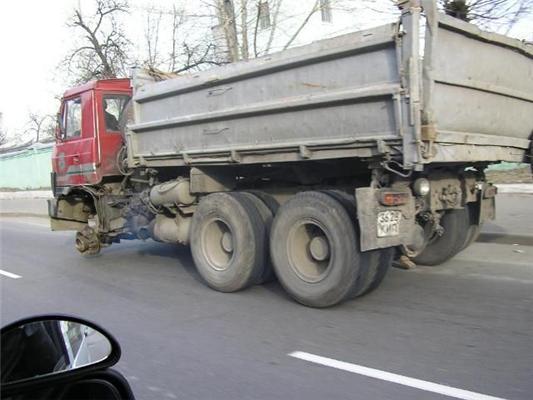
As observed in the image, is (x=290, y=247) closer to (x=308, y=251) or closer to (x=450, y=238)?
(x=308, y=251)

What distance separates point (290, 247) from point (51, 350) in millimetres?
4036

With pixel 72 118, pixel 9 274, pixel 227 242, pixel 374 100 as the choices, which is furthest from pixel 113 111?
pixel 374 100

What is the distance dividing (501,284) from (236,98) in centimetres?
365

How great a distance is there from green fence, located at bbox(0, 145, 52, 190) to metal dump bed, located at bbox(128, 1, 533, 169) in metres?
22.1

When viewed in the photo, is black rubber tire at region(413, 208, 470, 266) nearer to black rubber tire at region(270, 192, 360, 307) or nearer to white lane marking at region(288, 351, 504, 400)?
black rubber tire at region(270, 192, 360, 307)

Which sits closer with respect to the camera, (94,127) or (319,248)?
(319,248)

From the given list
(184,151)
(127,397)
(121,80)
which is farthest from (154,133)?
(127,397)

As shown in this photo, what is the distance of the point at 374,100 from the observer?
499cm

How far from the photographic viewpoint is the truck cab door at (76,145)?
28.8 feet

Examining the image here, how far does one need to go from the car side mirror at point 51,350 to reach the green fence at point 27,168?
1023 inches

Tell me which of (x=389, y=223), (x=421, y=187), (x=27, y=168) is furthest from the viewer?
(x=27, y=168)

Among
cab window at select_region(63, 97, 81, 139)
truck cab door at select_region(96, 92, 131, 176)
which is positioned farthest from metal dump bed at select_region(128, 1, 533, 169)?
cab window at select_region(63, 97, 81, 139)

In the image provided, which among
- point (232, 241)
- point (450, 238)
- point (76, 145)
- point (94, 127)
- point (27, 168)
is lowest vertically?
point (450, 238)

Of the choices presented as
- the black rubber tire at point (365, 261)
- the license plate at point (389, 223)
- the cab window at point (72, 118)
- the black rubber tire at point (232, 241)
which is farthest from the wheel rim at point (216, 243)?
the cab window at point (72, 118)
